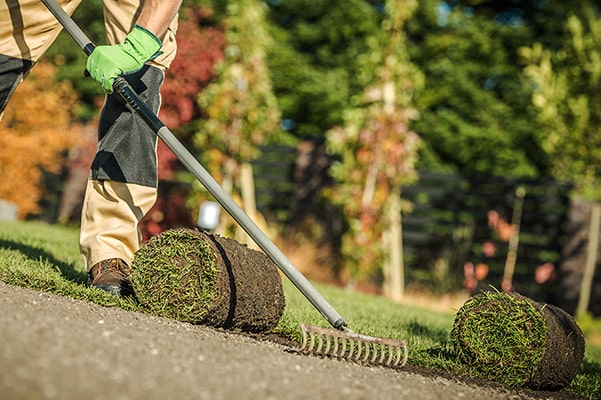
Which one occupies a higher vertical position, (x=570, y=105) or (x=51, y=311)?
(x=570, y=105)

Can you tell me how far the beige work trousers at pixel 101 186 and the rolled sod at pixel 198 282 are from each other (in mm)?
402

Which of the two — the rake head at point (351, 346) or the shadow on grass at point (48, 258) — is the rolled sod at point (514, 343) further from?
the shadow on grass at point (48, 258)

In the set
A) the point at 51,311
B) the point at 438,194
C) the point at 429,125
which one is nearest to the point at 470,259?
the point at 438,194

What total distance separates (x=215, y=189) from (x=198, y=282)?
388 millimetres

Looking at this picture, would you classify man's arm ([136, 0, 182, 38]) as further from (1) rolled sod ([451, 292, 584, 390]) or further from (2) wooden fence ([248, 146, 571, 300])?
(2) wooden fence ([248, 146, 571, 300])

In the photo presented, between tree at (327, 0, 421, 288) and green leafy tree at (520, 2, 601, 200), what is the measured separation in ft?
5.46

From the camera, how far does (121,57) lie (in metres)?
3.05

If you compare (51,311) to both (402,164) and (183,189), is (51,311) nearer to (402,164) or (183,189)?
(402,164)

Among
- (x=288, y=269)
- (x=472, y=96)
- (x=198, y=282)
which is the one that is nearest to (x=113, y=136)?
(x=198, y=282)

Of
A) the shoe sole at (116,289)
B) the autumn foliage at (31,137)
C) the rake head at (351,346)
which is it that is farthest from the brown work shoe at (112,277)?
the autumn foliage at (31,137)

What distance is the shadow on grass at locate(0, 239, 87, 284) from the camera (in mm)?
3479

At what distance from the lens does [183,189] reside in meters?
10.7

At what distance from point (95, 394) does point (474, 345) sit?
1.85m

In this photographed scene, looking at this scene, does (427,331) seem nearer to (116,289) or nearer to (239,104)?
(116,289)
